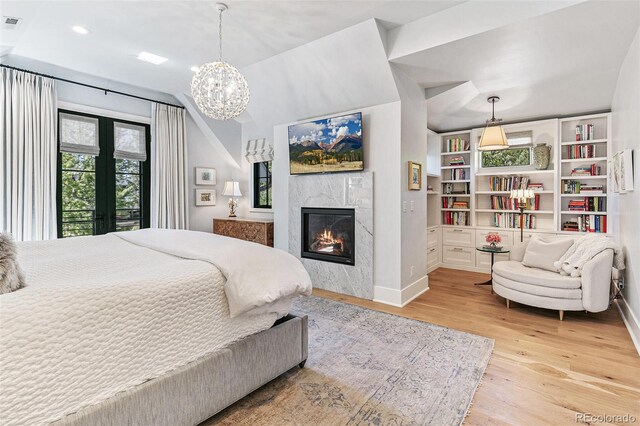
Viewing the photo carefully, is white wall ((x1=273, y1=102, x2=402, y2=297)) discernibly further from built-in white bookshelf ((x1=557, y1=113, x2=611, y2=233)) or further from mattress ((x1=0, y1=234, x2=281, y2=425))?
built-in white bookshelf ((x1=557, y1=113, x2=611, y2=233))

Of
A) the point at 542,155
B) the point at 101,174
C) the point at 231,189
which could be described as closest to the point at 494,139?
the point at 542,155

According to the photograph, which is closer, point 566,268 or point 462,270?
point 566,268

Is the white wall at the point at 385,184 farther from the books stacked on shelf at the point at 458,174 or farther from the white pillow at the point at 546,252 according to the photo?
the books stacked on shelf at the point at 458,174

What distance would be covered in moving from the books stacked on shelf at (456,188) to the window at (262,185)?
3.22 meters

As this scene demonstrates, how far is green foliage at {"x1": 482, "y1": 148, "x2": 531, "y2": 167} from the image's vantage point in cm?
499

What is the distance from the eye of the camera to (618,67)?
321 centimetres

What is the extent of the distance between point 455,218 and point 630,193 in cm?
275

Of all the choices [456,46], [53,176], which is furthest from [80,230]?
A: [456,46]

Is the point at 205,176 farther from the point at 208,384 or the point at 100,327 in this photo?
the point at 100,327

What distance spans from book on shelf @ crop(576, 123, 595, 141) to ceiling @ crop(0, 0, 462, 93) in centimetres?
329

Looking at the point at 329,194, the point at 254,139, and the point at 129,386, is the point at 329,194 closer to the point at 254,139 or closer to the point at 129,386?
the point at 254,139

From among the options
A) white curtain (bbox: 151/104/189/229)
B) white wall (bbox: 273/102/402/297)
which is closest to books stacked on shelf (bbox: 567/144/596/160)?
white wall (bbox: 273/102/402/297)

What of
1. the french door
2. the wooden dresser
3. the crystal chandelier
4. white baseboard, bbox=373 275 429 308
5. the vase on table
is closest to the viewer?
the crystal chandelier

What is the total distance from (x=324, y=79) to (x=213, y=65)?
4.96 ft
